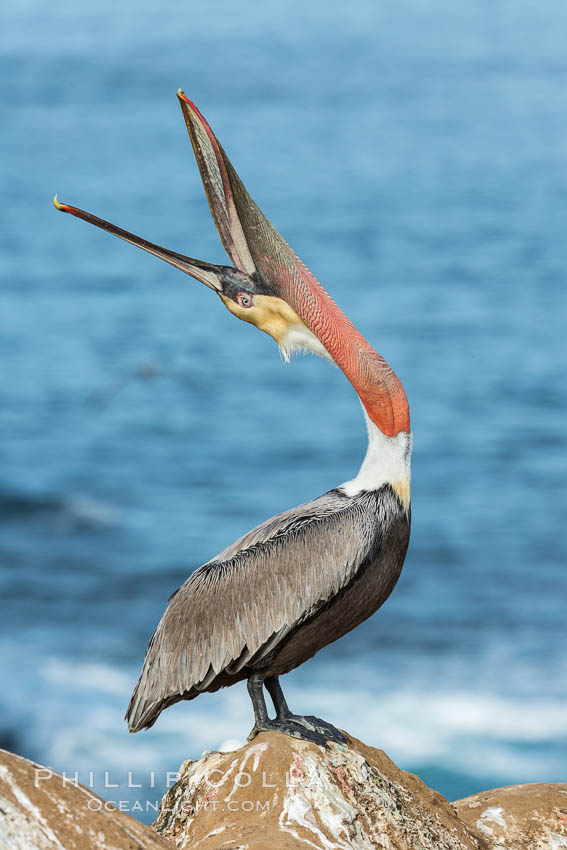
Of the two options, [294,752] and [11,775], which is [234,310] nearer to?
[294,752]

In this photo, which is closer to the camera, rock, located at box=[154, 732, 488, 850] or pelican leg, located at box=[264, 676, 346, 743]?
rock, located at box=[154, 732, 488, 850]

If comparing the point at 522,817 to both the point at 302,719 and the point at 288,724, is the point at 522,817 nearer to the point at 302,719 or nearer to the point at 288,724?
the point at 302,719

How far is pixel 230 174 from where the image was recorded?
731 centimetres

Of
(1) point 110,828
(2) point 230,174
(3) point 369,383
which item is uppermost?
(2) point 230,174

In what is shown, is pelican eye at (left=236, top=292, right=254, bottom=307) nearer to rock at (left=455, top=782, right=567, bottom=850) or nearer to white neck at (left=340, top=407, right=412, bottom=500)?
white neck at (left=340, top=407, right=412, bottom=500)

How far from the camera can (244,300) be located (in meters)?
7.39

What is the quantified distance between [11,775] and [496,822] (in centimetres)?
357

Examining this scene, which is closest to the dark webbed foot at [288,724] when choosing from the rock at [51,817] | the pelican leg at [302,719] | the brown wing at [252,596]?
the pelican leg at [302,719]

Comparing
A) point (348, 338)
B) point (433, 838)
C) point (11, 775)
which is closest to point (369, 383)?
point (348, 338)

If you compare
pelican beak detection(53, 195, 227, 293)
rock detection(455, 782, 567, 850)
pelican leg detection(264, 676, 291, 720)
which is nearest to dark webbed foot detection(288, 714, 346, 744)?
pelican leg detection(264, 676, 291, 720)

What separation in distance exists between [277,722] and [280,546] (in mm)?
983

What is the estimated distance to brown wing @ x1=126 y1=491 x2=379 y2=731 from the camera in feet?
23.0

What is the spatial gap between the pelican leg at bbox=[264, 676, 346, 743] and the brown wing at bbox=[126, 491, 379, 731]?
0.95 feet

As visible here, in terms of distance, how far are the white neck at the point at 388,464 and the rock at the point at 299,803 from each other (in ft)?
4.83
